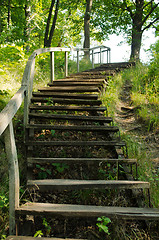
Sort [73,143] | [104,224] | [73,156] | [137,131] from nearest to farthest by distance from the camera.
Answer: [104,224] → [73,143] → [73,156] → [137,131]

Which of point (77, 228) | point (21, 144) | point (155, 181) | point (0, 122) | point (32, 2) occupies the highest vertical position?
point (32, 2)

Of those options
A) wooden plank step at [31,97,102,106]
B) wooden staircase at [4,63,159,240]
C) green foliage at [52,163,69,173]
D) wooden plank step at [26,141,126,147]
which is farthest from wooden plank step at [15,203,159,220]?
wooden plank step at [31,97,102,106]

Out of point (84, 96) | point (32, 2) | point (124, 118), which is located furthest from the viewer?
point (32, 2)

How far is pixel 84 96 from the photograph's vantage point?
554 cm

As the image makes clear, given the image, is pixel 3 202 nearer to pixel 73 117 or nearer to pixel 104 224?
pixel 104 224

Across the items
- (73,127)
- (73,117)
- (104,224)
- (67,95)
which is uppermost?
(67,95)

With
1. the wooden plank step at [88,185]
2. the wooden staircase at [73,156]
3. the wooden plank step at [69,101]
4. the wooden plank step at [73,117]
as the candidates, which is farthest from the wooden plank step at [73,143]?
the wooden plank step at [69,101]

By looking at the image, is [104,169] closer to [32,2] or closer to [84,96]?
[84,96]

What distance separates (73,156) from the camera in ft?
12.7

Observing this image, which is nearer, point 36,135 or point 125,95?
point 36,135

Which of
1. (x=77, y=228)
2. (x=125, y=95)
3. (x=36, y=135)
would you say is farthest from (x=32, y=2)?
(x=77, y=228)

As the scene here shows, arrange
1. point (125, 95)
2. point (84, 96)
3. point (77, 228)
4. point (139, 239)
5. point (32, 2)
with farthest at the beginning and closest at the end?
point (32, 2)
point (125, 95)
point (84, 96)
point (77, 228)
point (139, 239)

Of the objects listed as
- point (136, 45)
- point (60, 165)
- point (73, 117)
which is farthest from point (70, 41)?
point (60, 165)

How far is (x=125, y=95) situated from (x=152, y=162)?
4.10 m
